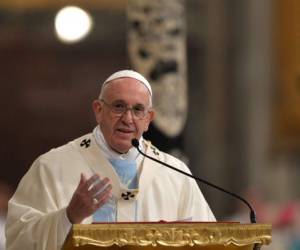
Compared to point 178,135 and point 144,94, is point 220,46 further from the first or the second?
point 144,94

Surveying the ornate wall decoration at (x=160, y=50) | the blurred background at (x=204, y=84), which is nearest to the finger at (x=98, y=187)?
the ornate wall decoration at (x=160, y=50)

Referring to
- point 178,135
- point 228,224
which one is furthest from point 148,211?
point 178,135

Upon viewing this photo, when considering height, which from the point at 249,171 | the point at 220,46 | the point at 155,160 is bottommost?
the point at 249,171

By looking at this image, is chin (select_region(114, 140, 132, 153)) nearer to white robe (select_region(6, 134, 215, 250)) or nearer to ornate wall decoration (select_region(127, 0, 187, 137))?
white robe (select_region(6, 134, 215, 250))

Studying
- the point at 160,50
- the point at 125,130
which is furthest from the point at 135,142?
the point at 160,50

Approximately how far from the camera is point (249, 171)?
1591 cm

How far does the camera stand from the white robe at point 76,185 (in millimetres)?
5762

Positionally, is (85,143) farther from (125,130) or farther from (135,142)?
(135,142)

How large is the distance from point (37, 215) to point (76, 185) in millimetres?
311

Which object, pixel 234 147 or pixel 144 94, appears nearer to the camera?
pixel 144 94

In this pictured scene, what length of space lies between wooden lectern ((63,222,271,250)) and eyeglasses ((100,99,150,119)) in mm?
625

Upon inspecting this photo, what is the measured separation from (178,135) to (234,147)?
6.95m

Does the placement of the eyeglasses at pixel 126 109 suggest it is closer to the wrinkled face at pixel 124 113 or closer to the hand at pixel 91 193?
the wrinkled face at pixel 124 113

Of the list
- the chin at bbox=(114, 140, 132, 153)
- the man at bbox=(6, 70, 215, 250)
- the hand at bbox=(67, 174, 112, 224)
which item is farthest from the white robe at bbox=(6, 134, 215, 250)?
the hand at bbox=(67, 174, 112, 224)
